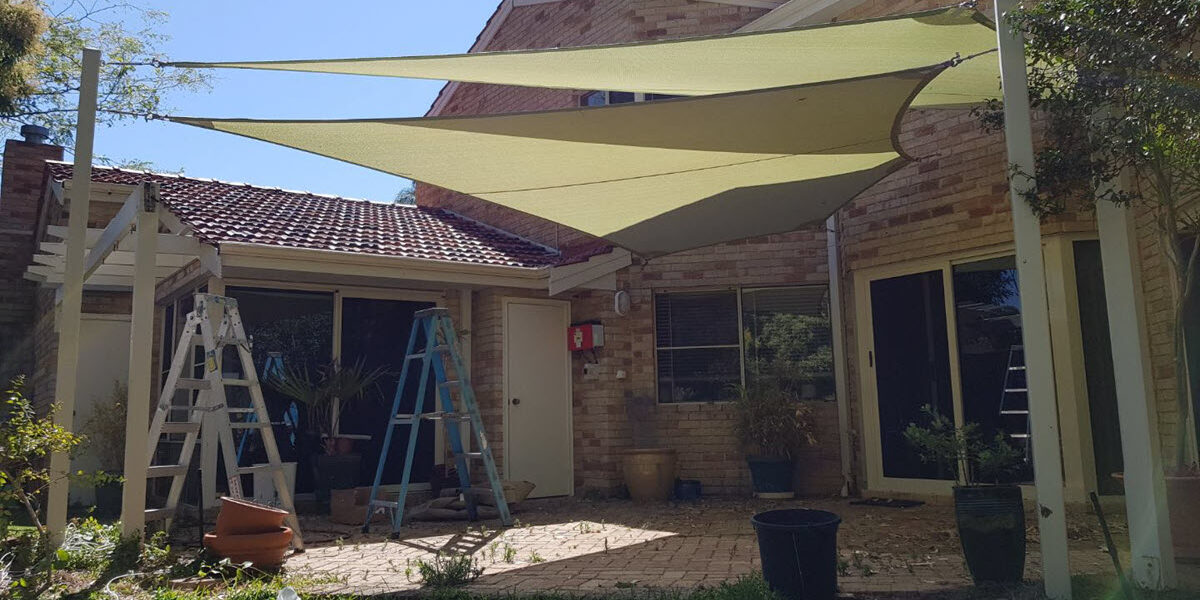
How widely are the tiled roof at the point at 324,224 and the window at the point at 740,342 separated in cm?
164

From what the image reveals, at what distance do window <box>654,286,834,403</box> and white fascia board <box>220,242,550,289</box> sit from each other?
1.58m

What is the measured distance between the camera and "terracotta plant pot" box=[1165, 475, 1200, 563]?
4164mm

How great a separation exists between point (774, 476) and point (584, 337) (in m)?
2.56

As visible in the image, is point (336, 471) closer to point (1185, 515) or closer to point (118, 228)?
point (118, 228)

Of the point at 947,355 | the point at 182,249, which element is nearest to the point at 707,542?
the point at 947,355

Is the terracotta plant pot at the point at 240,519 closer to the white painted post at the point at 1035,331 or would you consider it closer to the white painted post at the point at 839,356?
the white painted post at the point at 1035,331

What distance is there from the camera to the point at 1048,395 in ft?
12.9

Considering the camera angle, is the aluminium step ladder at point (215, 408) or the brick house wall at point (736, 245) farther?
the brick house wall at point (736, 245)

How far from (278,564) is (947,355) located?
5.76 m

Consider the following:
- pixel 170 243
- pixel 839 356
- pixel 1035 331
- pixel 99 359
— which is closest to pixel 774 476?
pixel 839 356

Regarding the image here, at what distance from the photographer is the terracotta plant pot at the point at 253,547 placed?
5.09 m

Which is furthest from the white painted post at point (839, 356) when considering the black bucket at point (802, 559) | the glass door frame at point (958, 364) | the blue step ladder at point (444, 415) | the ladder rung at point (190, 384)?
the ladder rung at point (190, 384)

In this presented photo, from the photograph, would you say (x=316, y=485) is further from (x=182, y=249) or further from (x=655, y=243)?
(x=655, y=243)

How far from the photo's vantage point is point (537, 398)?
9539 millimetres
